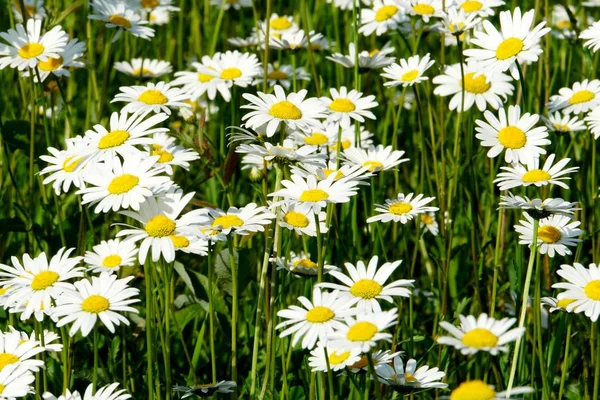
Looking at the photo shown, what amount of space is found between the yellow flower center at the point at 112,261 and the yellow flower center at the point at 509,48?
985 millimetres

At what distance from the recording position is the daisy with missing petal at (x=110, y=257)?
1.88m

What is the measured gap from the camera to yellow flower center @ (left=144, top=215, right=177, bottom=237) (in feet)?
5.45

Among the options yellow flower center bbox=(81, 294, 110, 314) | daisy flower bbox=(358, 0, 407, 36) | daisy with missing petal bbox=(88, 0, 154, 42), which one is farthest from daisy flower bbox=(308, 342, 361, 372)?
daisy flower bbox=(358, 0, 407, 36)

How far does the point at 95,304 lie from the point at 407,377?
57cm

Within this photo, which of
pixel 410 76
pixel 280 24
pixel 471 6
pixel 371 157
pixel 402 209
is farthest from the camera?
pixel 280 24

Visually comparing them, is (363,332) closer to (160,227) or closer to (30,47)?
(160,227)

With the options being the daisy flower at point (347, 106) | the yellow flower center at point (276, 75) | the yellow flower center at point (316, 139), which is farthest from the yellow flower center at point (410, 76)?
the yellow flower center at point (276, 75)

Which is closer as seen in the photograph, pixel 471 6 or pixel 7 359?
pixel 7 359

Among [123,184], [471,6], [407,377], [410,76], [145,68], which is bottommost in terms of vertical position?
[407,377]

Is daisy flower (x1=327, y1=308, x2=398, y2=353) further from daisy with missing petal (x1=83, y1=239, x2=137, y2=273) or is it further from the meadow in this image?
daisy with missing petal (x1=83, y1=239, x2=137, y2=273)

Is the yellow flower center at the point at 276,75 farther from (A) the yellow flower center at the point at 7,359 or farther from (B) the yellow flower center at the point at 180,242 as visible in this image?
(A) the yellow flower center at the point at 7,359

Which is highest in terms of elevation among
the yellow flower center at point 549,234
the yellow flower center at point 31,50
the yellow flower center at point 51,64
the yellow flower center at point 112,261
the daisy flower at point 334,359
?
the yellow flower center at point 31,50

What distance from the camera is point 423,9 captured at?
270 centimetres

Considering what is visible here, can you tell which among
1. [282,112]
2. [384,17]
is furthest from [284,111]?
[384,17]
